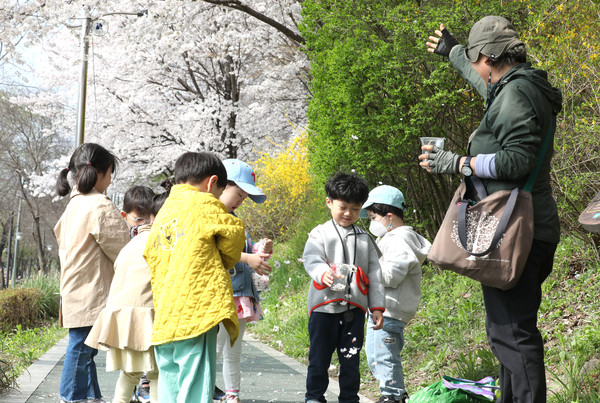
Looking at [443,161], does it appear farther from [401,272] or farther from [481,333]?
[481,333]

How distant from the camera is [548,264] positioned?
296cm

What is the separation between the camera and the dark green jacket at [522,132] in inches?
111

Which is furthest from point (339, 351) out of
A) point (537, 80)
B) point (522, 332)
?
point (537, 80)

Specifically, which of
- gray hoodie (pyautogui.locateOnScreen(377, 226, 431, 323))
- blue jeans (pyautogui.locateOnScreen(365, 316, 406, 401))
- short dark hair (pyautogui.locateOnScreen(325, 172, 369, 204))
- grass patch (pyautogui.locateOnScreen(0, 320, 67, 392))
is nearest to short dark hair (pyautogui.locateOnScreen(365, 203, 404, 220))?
gray hoodie (pyautogui.locateOnScreen(377, 226, 431, 323))

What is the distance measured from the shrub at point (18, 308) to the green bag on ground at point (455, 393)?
27.5 feet

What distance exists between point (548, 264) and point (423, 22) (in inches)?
174

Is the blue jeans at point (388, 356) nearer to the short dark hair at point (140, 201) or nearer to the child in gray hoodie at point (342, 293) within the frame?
the child in gray hoodie at point (342, 293)

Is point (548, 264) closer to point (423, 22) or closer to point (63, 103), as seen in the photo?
point (423, 22)

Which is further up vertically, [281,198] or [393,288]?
[281,198]

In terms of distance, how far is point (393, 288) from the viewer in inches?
177

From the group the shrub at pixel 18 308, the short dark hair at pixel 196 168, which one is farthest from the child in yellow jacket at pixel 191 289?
the shrub at pixel 18 308

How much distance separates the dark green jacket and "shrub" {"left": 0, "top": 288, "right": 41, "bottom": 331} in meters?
9.18

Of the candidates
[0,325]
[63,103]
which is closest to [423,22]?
[0,325]

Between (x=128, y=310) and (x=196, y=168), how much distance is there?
1.05 metres
